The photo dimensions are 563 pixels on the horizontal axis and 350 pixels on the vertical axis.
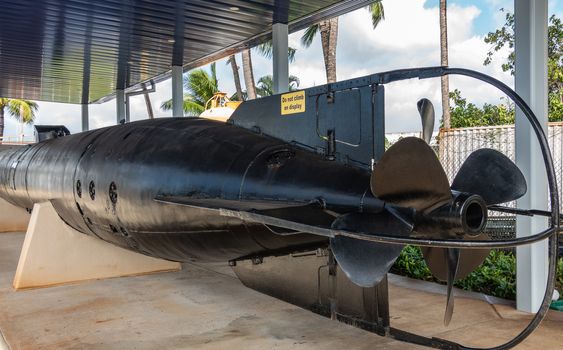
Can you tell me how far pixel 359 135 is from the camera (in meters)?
3.65

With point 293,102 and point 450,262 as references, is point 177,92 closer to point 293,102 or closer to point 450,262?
point 293,102

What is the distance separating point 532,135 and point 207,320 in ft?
11.8

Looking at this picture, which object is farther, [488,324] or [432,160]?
[488,324]

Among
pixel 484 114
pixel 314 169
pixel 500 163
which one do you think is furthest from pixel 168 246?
pixel 484 114

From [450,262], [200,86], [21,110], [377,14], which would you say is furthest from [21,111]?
[450,262]

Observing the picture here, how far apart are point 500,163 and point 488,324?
190 cm

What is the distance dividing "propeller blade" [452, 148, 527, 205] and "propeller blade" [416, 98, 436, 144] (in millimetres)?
342

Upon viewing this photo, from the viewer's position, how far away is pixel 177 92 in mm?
12078

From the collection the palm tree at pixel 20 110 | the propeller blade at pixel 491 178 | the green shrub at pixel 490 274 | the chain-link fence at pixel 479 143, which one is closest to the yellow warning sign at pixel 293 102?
the propeller blade at pixel 491 178

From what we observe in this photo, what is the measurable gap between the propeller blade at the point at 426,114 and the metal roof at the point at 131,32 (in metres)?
4.88

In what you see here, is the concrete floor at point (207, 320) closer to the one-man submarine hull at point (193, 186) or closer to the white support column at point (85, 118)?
the one-man submarine hull at point (193, 186)

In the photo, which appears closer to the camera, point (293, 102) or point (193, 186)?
point (193, 186)

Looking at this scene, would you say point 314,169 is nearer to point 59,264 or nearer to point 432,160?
point 432,160

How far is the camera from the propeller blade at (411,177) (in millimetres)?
2629
